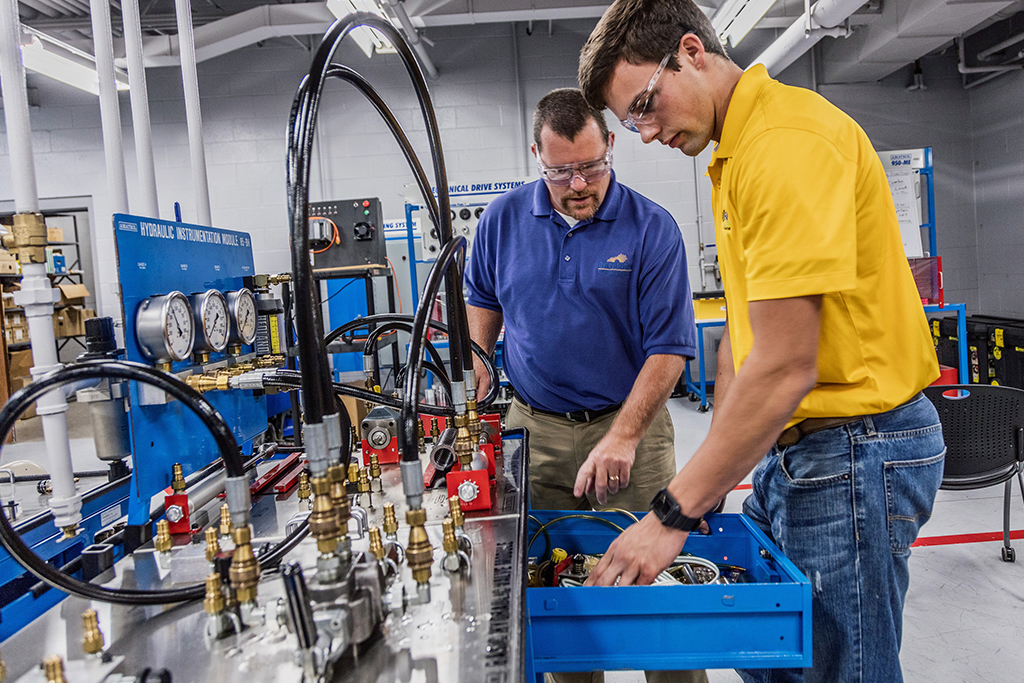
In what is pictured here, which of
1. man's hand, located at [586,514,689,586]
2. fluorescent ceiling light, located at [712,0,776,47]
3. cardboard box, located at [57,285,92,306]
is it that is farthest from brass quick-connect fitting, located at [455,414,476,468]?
cardboard box, located at [57,285,92,306]

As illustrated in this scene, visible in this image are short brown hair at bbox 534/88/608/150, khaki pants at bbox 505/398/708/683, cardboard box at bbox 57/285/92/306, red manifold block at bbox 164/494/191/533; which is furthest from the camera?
cardboard box at bbox 57/285/92/306

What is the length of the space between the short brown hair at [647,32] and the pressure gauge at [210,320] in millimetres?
837

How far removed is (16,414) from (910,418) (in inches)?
47.3

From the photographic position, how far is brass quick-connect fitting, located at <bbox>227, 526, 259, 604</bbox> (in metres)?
0.69

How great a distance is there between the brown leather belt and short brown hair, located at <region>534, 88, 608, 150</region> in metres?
0.84

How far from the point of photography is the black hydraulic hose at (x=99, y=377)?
2.47ft

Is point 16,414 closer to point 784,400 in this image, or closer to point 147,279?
point 147,279

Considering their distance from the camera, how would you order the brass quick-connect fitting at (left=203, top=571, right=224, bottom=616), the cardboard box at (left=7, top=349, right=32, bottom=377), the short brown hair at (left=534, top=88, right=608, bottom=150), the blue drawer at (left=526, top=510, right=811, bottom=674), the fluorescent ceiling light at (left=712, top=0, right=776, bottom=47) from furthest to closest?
the cardboard box at (left=7, top=349, right=32, bottom=377) → the fluorescent ceiling light at (left=712, top=0, right=776, bottom=47) → the short brown hair at (left=534, top=88, right=608, bottom=150) → the blue drawer at (left=526, top=510, right=811, bottom=674) → the brass quick-connect fitting at (left=203, top=571, right=224, bottom=616)

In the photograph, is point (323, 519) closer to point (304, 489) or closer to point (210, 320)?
point (304, 489)

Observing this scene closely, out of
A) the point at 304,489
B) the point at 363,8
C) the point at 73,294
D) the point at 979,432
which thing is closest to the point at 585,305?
the point at 304,489

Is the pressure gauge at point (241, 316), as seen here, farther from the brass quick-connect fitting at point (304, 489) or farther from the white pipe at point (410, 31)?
the white pipe at point (410, 31)

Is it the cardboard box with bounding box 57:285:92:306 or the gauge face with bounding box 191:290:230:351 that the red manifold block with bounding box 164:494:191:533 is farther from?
the cardboard box with bounding box 57:285:92:306

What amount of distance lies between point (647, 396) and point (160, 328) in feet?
3.26

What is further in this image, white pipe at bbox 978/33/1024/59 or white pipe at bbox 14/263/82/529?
white pipe at bbox 978/33/1024/59
